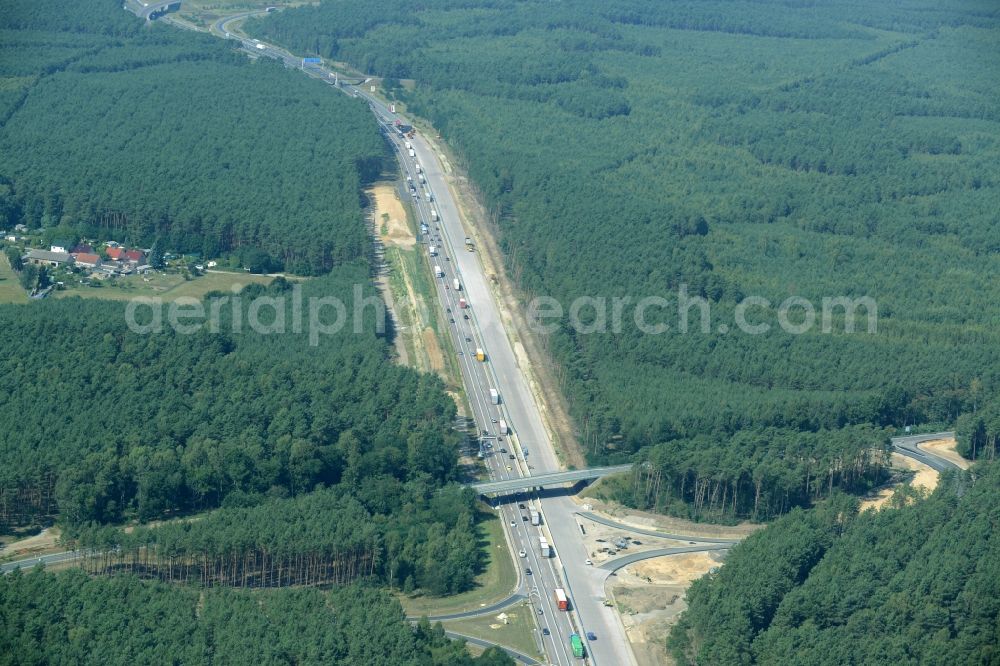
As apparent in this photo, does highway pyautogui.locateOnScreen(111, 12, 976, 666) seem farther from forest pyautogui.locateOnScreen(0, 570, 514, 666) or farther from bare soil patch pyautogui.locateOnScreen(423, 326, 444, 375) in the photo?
forest pyautogui.locateOnScreen(0, 570, 514, 666)

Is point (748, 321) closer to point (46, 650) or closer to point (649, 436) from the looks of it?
point (649, 436)

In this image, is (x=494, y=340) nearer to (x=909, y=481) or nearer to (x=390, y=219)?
(x=390, y=219)

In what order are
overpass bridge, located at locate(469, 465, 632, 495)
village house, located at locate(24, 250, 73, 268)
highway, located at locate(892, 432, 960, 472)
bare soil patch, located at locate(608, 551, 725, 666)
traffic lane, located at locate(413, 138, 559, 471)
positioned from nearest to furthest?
bare soil patch, located at locate(608, 551, 725, 666) < overpass bridge, located at locate(469, 465, 632, 495) < highway, located at locate(892, 432, 960, 472) < traffic lane, located at locate(413, 138, 559, 471) < village house, located at locate(24, 250, 73, 268)

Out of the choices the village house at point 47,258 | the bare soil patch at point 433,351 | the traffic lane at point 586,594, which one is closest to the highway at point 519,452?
the traffic lane at point 586,594

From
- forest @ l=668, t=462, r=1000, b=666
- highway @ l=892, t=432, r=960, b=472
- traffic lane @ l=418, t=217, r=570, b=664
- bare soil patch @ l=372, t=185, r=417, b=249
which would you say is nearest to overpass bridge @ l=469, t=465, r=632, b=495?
traffic lane @ l=418, t=217, r=570, b=664

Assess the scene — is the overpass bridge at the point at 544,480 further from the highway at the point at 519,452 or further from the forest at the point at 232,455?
the forest at the point at 232,455

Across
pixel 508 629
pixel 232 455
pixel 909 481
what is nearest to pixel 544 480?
pixel 508 629

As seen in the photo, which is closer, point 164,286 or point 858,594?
point 858,594
